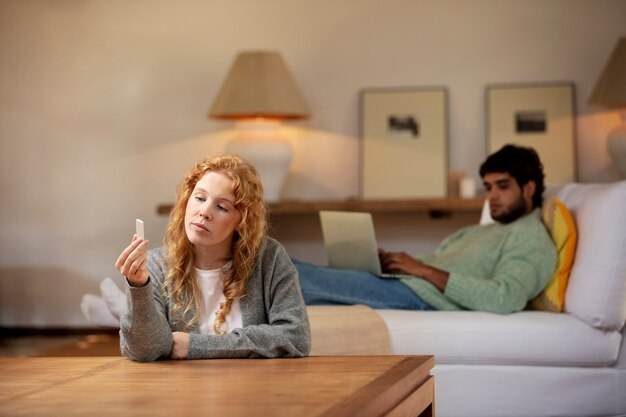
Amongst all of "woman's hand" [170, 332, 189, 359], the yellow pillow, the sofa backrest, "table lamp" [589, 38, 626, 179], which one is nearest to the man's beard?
the yellow pillow

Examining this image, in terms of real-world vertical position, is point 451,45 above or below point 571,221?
above

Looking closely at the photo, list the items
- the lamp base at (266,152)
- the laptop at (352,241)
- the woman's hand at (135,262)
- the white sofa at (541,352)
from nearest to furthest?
the woman's hand at (135,262)
the white sofa at (541,352)
the laptop at (352,241)
the lamp base at (266,152)

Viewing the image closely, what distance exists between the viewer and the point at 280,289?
2.25m

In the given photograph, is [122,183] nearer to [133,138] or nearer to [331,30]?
[133,138]

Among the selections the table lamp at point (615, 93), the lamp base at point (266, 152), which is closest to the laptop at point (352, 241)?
the lamp base at point (266, 152)

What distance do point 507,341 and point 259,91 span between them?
2.62 metres

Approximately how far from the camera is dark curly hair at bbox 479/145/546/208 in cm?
385

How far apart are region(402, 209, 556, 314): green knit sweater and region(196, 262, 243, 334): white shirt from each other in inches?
55.4

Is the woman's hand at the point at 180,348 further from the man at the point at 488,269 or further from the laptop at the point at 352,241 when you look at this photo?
the laptop at the point at 352,241

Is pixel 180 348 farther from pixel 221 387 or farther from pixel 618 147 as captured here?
pixel 618 147

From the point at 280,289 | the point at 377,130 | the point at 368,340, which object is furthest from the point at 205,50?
the point at 280,289

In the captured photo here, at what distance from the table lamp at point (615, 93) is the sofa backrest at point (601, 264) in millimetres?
1854

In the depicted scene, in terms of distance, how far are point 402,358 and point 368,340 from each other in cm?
129

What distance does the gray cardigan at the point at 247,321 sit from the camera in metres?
2.04
